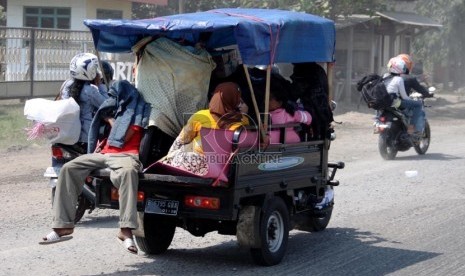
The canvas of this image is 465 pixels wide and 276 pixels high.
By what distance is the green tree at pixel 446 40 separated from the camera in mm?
39531

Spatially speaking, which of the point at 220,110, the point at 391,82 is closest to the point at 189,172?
the point at 220,110

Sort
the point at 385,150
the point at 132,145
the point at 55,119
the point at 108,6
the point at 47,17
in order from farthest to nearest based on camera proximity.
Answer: the point at 108,6 → the point at 47,17 → the point at 385,150 → the point at 55,119 → the point at 132,145

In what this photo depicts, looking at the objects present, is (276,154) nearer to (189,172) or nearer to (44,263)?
(189,172)

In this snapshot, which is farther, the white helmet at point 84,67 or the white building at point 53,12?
the white building at point 53,12

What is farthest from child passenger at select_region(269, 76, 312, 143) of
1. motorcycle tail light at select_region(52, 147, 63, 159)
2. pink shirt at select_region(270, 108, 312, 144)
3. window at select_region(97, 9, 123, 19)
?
window at select_region(97, 9, 123, 19)

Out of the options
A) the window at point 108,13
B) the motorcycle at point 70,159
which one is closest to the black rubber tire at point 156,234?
the motorcycle at point 70,159

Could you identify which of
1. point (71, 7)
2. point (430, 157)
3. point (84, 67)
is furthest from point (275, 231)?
point (71, 7)

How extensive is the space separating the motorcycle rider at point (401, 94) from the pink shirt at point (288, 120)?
310 inches

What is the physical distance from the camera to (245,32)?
24.1ft

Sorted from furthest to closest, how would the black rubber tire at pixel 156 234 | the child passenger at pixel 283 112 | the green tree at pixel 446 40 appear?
the green tree at pixel 446 40, the black rubber tire at pixel 156 234, the child passenger at pixel 283 112

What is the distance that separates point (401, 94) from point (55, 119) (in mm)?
8990

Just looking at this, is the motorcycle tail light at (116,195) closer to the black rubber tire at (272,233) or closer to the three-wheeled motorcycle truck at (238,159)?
the three-wheeled motorcycle truck at (238,159)

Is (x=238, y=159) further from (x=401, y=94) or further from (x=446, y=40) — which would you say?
(x=446, y=40)

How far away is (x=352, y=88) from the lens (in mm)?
28344
